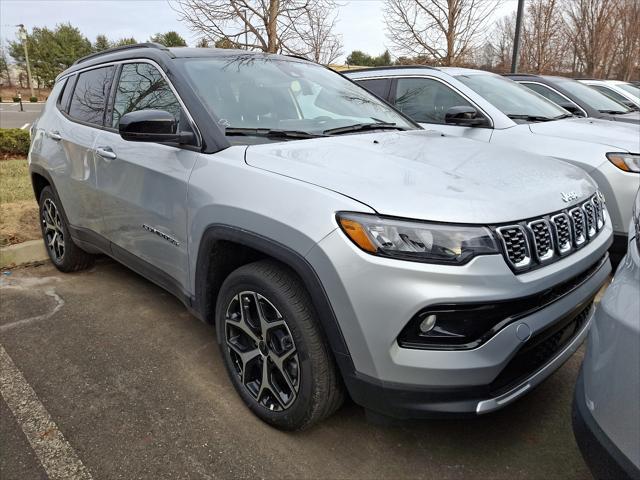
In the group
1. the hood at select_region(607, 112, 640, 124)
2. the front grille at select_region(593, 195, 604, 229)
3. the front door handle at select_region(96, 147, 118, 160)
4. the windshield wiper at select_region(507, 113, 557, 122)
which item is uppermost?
the windshield wiper at select_region(507, 113, 557, 122)

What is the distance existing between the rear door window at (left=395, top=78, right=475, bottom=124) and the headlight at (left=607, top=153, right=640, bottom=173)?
4.39 feet

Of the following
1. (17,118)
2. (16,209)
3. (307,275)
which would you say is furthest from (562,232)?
(17,118)

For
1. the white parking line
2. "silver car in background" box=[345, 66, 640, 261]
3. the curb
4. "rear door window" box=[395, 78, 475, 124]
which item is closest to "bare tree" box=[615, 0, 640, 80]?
"silver car in background" box=[345, 66, 640, 261]

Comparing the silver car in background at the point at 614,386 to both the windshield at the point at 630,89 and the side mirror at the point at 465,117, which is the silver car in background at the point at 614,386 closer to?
the side mirror at the point at 465,117

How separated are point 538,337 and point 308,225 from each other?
98cm

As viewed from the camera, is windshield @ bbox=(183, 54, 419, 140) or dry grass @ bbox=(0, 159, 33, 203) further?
dry grass @ bbox=(0, 159, 33, 203)

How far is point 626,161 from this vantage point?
395 cm

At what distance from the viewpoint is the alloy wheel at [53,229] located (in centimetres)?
422

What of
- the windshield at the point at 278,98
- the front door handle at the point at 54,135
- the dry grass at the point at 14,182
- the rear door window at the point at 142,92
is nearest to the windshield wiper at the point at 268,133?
the windshield at the point at 278,98

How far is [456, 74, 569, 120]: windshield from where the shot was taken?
498cm

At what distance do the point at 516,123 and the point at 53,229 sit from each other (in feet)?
13.9

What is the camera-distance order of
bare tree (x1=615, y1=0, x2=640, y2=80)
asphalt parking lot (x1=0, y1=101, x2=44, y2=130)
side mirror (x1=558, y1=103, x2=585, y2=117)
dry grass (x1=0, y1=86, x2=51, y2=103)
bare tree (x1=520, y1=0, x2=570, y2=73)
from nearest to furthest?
1. side mirror (x1=558, y1=103, x2=585, y2=117)
2. bare tree (x1=520, y1=0, x2=570, y2=73)
3. bare tree (x1=615, y1=0, x2=640, y2=80)
4. asphalt parking lot (x1=0, y1=101, x2=44, y2=130)
5. dry grass (x1=0, y1=86, x2=51, y2=103)

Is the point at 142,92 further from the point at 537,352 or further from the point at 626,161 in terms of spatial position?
the point at 626,161

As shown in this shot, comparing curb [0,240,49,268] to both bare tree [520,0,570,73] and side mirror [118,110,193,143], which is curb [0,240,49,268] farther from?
bare tree [520,0,570,73]
